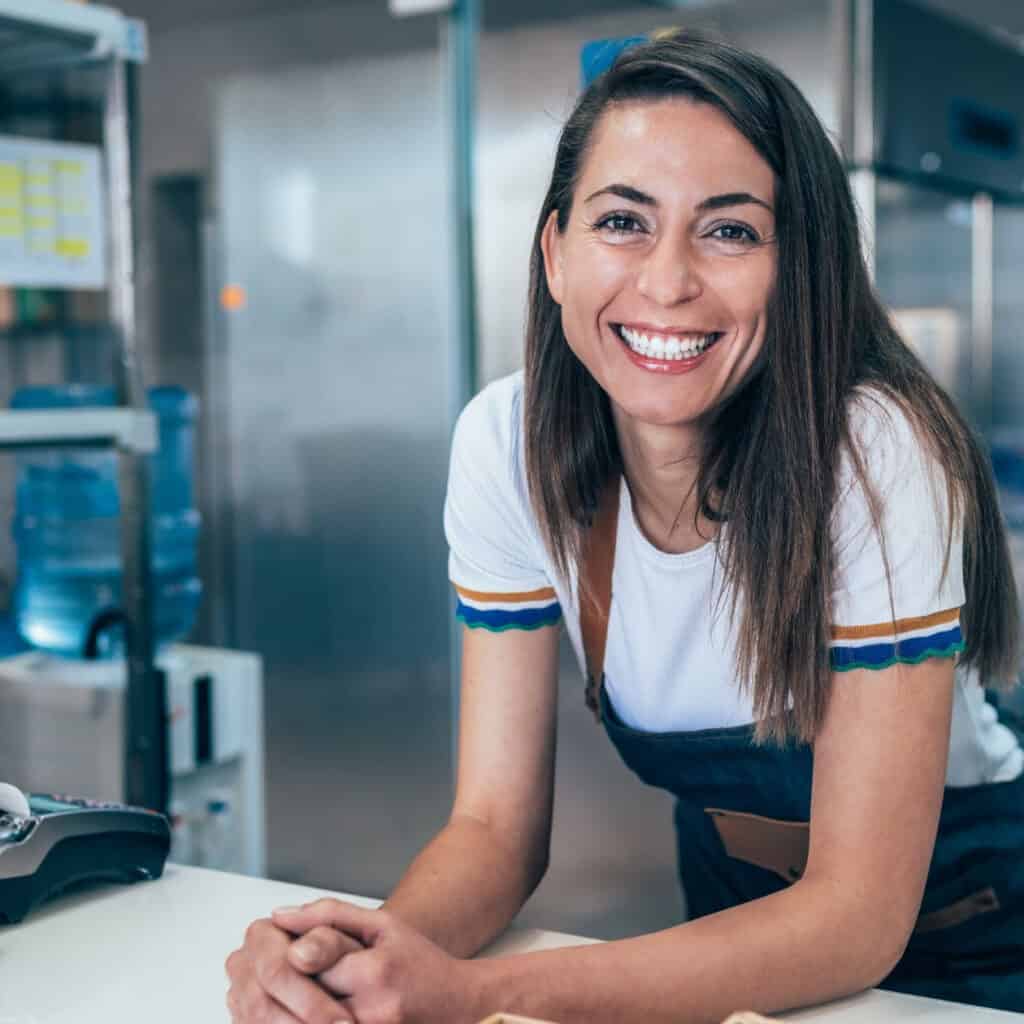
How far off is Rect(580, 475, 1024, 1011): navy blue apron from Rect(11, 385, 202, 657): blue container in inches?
62.0

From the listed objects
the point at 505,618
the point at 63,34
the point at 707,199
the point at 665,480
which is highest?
the point at 63,34

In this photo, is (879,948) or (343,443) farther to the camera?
(343,443)

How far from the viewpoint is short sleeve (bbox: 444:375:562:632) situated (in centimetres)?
118

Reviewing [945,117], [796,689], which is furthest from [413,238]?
[796,689]

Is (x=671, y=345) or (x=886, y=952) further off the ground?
(x=671, y=345)

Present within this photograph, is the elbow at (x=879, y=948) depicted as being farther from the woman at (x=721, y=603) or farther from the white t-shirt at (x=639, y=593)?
the white t-shirt at (x=639, y=593)

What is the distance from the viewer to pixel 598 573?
1.18 metres

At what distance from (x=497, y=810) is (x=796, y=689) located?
284mm

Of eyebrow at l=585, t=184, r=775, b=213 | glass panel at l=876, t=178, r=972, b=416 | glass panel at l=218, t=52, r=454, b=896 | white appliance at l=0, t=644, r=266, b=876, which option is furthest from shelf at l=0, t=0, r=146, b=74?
glass panel at l=876, t=178, r=972, b=416

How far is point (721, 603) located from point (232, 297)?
2065 mm

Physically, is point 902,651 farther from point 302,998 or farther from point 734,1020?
point 302,998

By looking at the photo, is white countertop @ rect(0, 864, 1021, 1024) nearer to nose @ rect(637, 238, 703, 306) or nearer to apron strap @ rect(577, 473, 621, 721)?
apron strap @ rect(577, 473, 621, 721)

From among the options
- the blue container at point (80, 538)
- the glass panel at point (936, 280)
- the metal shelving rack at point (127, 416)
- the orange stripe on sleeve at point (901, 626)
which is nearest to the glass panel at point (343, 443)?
the blue container at point (80, 538)

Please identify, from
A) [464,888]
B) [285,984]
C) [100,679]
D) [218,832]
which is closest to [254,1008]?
[285,984]
